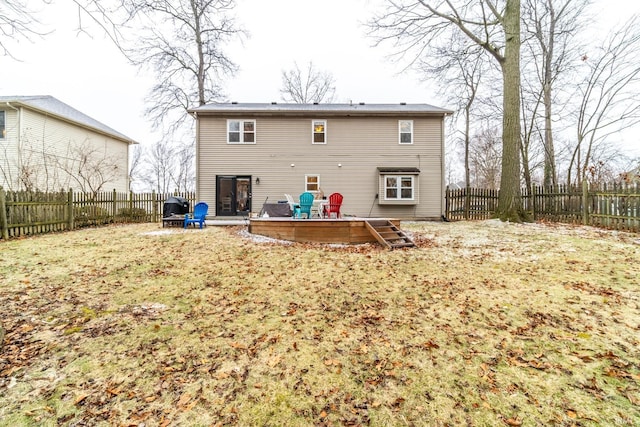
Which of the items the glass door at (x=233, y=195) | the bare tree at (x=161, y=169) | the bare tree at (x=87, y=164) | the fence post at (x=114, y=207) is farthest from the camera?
the bare tree at (x=161, y=169)

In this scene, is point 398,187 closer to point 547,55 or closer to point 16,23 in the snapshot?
point 547,55

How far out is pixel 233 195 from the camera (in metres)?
13.7

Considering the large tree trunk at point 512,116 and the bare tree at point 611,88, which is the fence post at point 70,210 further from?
the bare tree at point 611,88

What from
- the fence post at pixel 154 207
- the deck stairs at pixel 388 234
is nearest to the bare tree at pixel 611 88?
the deck stairs at pixel 388 234

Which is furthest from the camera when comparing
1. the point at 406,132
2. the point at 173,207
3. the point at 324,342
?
the point at 406,132

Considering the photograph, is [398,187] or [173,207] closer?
[173,207]

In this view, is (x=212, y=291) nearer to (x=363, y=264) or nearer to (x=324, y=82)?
(x=363, y=264)

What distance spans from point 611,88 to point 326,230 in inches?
660

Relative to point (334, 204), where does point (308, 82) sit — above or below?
above

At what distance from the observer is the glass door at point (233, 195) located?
13633 millimetres

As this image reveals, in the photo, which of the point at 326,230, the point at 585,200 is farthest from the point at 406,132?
the point at 326,230

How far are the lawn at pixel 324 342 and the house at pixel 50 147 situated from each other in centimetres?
1107

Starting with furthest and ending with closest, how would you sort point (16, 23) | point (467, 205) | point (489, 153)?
point (489, 153), point (467, 205), point (16, 23)

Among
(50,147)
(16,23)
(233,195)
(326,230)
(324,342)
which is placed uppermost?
(50,147)
